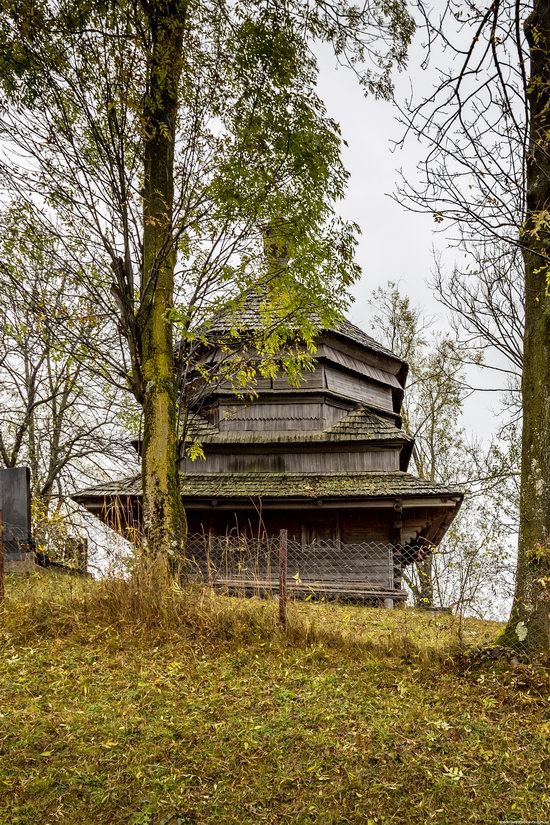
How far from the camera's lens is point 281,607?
229 inches

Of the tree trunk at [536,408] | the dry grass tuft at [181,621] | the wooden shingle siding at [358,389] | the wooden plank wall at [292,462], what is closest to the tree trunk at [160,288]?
the dry grass tuft at [181,621]

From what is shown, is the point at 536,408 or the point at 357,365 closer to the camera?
the point at 536,408

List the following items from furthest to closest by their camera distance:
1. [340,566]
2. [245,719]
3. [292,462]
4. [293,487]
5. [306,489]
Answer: [292,462]
[340,566]
[293,487]
[306,489]
[245,719]

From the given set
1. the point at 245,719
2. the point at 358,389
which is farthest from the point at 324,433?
the point at 245,719

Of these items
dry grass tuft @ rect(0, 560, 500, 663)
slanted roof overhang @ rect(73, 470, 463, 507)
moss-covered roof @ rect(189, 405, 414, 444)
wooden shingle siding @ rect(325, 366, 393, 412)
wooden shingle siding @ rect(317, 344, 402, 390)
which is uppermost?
wooden shingle siding @ rect(317, 344, 402, 390)

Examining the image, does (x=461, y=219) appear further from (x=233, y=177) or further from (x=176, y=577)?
(x=176, y=577)

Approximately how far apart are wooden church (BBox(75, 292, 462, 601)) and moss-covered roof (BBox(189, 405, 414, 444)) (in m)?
0.02

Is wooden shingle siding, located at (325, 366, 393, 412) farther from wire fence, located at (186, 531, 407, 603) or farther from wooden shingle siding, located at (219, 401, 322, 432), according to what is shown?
wire fence, located at (186, 531, 407, 603)

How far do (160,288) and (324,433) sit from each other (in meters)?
6.28

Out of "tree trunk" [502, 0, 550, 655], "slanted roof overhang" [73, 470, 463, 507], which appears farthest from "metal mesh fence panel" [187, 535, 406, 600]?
"tree trunk" [502, 0, 550, 655]

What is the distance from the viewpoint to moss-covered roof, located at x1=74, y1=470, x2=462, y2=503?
1071 cm

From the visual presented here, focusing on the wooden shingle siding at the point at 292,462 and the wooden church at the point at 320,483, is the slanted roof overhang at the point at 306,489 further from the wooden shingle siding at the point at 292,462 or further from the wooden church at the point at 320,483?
the wooden shingle siding at the point at 292,462

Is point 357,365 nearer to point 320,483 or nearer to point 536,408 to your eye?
point 320,483

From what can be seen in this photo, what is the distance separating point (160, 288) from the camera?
7.12 metres
